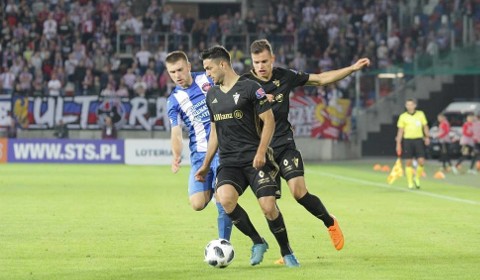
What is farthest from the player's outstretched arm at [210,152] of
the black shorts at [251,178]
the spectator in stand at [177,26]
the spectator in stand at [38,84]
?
the spectator in stand at [177,26]

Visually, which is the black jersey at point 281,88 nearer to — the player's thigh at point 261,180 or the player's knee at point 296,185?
the player's knee at point 296,185

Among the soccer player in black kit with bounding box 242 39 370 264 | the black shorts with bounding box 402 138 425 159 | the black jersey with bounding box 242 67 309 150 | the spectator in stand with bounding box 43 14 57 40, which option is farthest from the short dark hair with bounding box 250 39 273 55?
the spectator in stand with bounding box 43 14 57 40

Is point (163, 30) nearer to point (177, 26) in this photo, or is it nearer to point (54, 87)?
point (177, 26)

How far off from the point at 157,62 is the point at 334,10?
8897 mm

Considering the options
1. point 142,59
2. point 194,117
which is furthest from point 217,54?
point 142,59

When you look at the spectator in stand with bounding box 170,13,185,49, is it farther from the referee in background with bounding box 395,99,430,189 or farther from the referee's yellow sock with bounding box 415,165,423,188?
the referee's yellow sock with bounding box 415,165,423,188

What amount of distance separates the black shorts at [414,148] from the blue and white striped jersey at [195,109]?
51.9 feet

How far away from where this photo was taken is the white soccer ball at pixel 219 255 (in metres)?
12.1

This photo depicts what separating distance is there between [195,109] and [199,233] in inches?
127

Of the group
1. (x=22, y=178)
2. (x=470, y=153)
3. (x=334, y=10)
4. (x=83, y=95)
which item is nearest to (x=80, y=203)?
(x=22, y=178)

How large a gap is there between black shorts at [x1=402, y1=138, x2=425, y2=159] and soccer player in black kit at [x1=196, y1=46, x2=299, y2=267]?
17.2m

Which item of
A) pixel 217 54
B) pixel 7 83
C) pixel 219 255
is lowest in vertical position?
pixel 219 255

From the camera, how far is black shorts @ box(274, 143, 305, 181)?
12.6 metres

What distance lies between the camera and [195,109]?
44.9 feet
